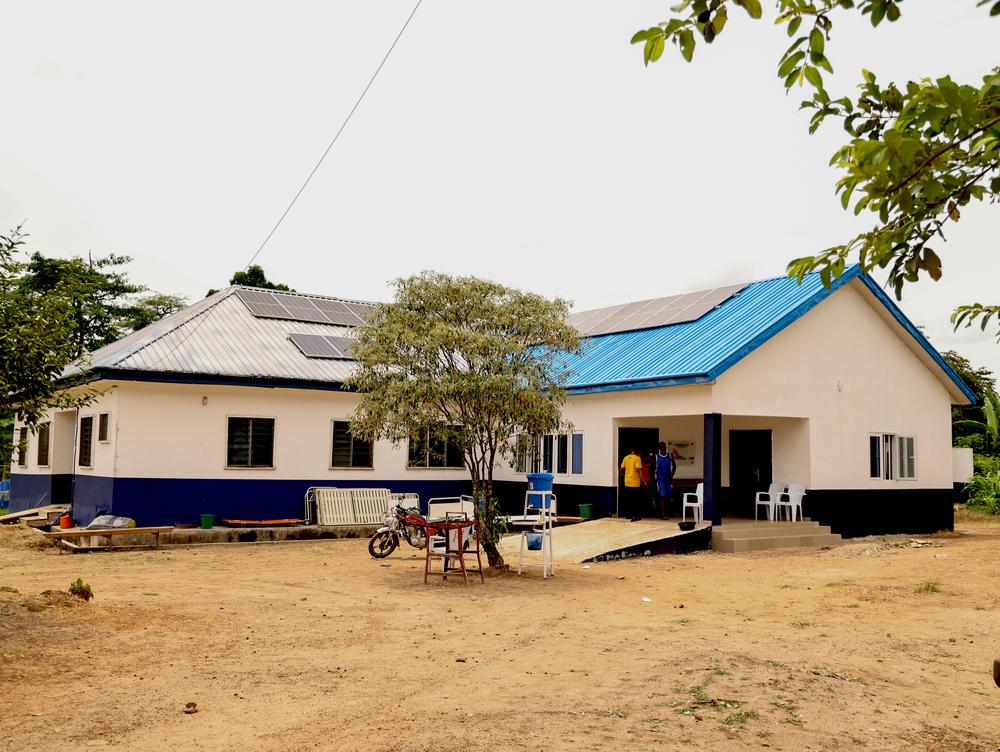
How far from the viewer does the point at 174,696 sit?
22.4ft

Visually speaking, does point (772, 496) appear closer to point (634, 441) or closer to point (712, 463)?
point (712, 463)

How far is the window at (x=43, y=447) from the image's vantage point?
23656 mm

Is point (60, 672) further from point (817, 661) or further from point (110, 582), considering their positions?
point (817, 661)

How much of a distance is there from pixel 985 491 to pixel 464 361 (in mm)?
23091

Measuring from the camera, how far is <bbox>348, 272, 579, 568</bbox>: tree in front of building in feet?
43.6

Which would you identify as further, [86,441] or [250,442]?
[86,441]

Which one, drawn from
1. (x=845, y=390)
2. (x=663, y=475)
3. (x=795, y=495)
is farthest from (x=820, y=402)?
(x=663, y=475)

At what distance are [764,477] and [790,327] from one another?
13.4 ft

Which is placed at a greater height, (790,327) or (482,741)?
(790,327)

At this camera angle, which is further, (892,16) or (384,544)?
(384,544)

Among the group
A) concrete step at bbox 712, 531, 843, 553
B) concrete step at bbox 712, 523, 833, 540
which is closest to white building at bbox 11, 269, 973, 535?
concrete step at bbox 712, 523, 833, 540

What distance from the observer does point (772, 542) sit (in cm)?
1852

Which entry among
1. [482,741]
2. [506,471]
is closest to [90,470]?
[506,471]

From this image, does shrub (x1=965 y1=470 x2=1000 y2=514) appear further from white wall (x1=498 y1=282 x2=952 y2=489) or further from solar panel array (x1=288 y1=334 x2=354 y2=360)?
solar panel array (x1=288 y1=334 x2=354 y2=360)
